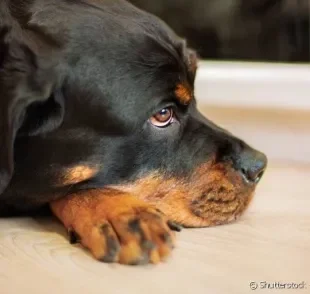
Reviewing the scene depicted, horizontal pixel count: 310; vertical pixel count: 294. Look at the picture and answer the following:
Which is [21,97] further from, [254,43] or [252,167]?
[254,43]

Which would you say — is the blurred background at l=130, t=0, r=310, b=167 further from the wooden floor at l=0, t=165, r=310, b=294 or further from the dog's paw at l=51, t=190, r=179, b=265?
the dog's paw at l=51, t=190, r=179, b=265

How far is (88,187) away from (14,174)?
0.53 feet

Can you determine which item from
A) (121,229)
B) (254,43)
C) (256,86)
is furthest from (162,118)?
(254,43)

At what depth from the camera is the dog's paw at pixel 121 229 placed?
1.30 m

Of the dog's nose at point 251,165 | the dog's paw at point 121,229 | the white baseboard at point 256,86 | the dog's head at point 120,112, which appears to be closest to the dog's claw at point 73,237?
the dog's paw at point 121,229

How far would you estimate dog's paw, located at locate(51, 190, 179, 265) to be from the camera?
130 centimetres

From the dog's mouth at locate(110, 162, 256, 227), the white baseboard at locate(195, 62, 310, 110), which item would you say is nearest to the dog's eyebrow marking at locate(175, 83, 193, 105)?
the dog's mouth at locate(110, 162, 256, 227)

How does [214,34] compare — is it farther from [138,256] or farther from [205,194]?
[138,256]

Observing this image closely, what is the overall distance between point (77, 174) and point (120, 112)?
16 cm

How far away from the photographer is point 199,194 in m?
1.50

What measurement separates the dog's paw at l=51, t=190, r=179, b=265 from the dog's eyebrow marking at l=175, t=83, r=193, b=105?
253mm

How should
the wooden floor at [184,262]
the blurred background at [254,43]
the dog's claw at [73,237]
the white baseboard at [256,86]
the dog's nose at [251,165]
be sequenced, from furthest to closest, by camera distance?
1. the blurred background at [254,43]
2. the white baseboard at [256,86]
3. the dog's nose at [251,165]
4. the dog's claw at [73,237]
5. the wooden floor at [184,262]

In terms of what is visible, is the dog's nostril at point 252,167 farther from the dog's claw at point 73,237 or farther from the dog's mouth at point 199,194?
the dog's claw at point 73,237

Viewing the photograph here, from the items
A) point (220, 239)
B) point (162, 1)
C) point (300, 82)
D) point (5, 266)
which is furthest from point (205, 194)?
point (162, 1)
